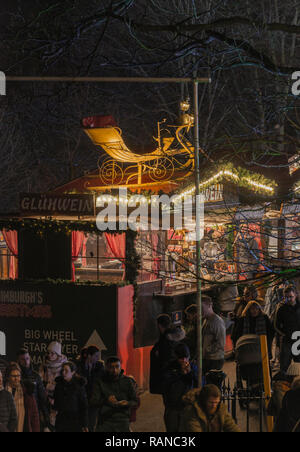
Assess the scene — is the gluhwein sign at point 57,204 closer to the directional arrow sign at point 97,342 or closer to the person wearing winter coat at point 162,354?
the directional arrow sign at point 97,342

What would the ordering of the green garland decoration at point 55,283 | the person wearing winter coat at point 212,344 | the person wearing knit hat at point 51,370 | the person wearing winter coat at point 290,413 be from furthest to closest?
the green garland decoration at point 55,283
the person wearing winter coat at point 212,344
the person wearing knit hat at point 51,370
the person wearing winter coat at point 290,413

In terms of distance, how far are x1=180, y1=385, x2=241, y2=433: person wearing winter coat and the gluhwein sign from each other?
5330 millimetres

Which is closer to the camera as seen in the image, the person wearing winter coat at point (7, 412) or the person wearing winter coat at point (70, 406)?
the person wearing winter coat at point (7, 412)

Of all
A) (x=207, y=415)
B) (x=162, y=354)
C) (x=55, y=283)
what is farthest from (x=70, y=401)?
(x=55, y=283)

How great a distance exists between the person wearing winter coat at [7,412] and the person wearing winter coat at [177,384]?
193 cm

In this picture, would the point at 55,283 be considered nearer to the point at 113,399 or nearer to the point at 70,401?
the point at 70,401

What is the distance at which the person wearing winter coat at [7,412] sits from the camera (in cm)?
650

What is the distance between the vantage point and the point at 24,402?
22.7 ft

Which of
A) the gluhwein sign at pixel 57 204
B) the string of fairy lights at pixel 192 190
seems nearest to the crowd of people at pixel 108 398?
the gluhwein sign at pixel 57 204

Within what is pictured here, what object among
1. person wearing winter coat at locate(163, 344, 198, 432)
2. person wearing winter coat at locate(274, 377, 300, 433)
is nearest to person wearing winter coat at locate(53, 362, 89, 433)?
person wearing winter coat at locate(163, 344, 198, 432)

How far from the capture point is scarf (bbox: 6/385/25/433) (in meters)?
6.80

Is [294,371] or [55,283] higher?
A: [55,283]

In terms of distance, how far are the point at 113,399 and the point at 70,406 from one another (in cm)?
58

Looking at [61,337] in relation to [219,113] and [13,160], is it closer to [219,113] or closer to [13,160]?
[219,113]
